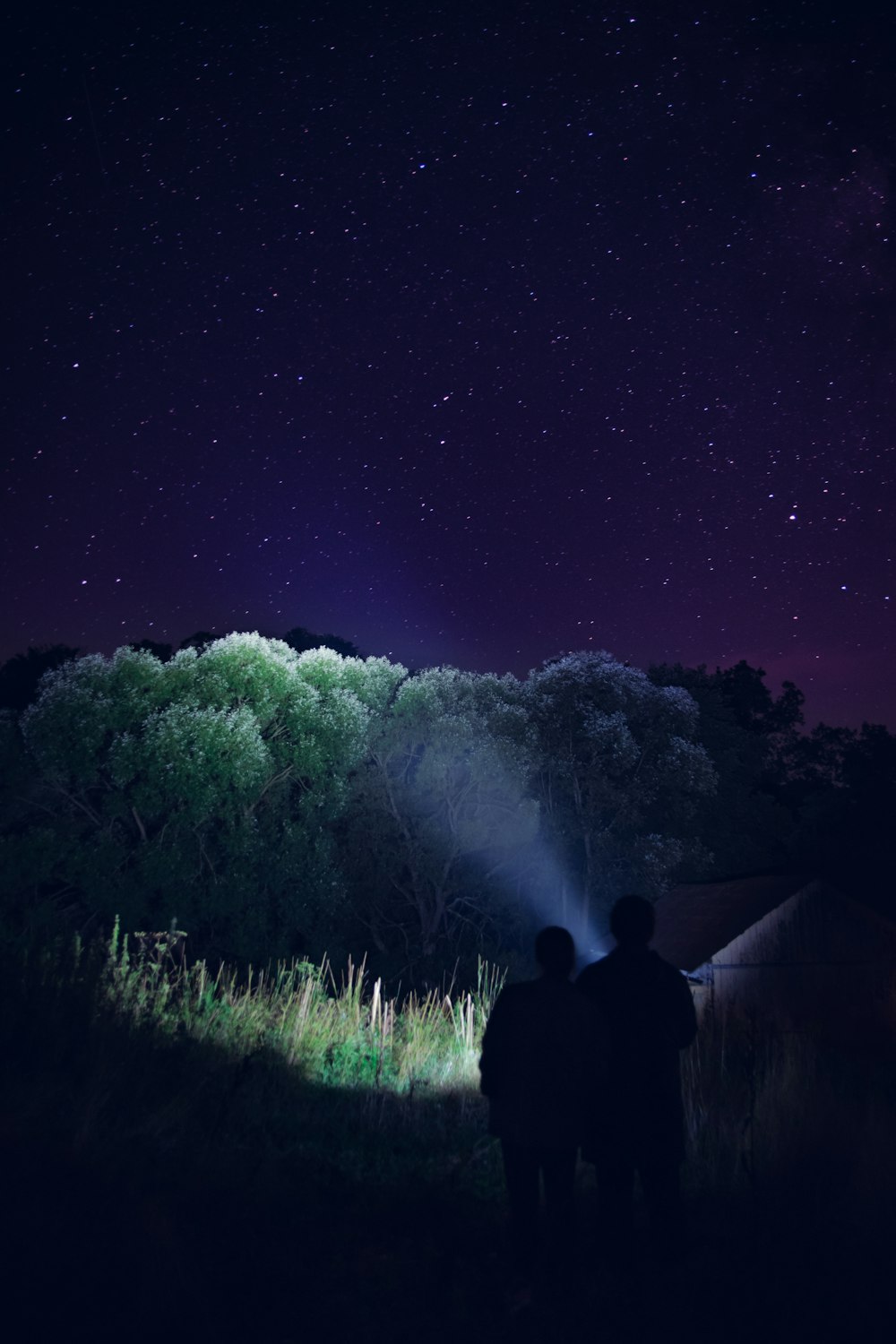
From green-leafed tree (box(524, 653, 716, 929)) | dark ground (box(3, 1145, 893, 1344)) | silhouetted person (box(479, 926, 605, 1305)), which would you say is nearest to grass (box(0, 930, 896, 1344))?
dark ground (box(3, 1145, 893, 1344))

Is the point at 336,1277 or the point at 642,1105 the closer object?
the point at 336,1277

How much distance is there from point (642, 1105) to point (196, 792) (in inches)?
747

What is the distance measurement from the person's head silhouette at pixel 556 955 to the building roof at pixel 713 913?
23759 mm

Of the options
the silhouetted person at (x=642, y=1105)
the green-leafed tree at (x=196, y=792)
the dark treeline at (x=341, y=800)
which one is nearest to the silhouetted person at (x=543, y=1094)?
the silhouetted person at (x=642, y=1105)

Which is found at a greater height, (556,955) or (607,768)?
(607,768)

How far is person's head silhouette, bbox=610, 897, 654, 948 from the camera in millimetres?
4266

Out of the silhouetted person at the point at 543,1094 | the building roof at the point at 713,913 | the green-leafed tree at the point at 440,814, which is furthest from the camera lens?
the green-leafed tree at the point at 440,814

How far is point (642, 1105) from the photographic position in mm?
4098

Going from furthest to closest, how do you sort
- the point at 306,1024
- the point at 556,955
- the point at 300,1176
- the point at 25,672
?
the point at 25,672, the point at 306,1024, the point at 300,1176, the point at 556,955

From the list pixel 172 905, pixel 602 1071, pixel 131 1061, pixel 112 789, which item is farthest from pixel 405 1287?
pixel 112 789

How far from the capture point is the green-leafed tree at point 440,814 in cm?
2730

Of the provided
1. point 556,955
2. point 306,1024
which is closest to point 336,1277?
point 556,955

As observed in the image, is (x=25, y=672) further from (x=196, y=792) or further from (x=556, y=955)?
(x=556, y=955)

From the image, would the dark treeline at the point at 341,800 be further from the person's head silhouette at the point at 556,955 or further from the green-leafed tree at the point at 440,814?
the person's head silhouette at the point at 556,955
